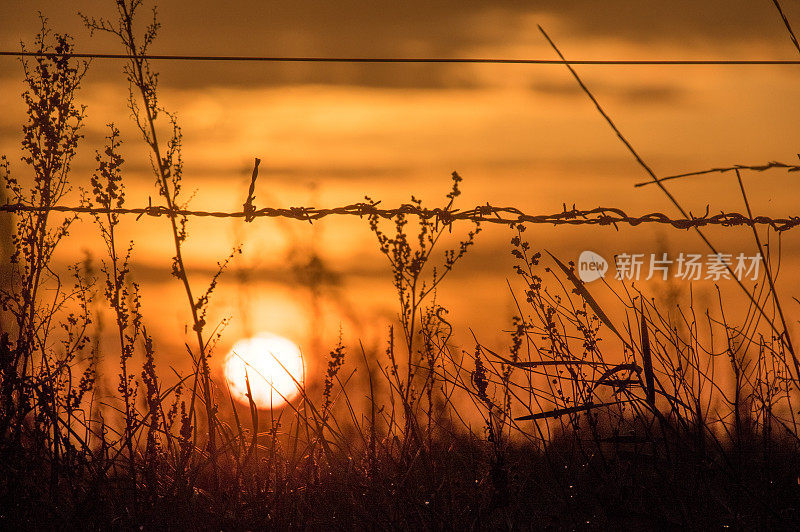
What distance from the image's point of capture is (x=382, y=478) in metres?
3.37

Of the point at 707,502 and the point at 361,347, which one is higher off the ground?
the point at 361,347

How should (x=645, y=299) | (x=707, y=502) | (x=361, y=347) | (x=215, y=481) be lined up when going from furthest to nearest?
(x=361, y=347), (x=645, y=299), (x=215, y=481), (x=707, y=502)

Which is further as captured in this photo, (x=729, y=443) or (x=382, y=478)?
(x=729, y=443)

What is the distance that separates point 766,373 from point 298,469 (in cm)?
202

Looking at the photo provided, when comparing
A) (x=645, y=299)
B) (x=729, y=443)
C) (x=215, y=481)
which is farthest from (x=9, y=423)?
(x=729, y=443)

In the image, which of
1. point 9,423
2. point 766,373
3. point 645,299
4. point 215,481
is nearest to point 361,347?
point 215,481

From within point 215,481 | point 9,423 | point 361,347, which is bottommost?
point 215,481

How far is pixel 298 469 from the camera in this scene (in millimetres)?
3576

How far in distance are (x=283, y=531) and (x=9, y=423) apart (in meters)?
1.28

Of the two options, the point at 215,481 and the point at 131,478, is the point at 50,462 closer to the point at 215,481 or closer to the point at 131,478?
the point at 131,478

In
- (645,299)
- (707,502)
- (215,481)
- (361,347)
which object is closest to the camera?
(707,502)

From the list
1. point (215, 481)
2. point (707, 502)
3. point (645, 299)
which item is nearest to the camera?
point (707, 502)

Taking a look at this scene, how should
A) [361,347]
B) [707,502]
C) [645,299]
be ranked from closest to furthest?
[707,502], [645,299], [361,347]

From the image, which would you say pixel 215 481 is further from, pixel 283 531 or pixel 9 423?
pixel 9 423
